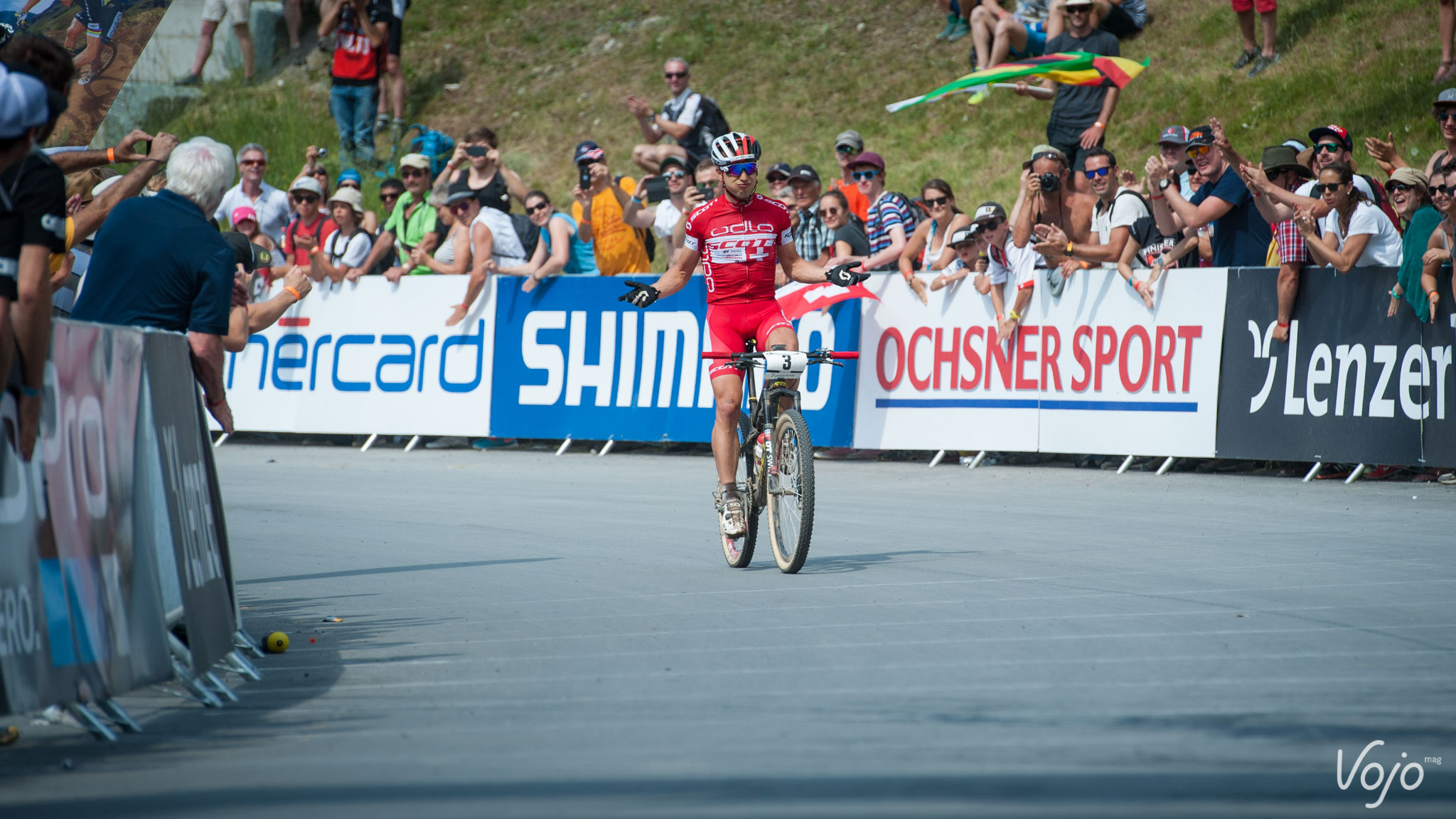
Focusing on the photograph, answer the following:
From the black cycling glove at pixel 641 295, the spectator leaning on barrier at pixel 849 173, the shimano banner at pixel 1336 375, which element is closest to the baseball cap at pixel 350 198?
the spectator leaning on barrier at pixel 849 173

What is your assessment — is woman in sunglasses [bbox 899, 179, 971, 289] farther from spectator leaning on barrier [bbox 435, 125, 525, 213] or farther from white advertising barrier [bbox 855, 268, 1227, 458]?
spectator leaning on barrier [bbox 435, 125, 525, 213]

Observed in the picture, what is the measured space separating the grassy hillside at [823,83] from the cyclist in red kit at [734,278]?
1123cm

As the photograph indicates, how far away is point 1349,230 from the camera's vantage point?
12.6 metres

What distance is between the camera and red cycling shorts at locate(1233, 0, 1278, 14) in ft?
69.1

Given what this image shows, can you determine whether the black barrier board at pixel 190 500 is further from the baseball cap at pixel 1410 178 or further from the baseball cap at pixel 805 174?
the baseball cap at pixel 805 174

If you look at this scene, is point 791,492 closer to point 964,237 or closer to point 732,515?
point 732,515

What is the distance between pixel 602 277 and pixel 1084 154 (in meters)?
4.85

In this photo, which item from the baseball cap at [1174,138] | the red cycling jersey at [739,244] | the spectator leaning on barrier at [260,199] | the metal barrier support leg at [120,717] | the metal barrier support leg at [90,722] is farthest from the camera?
the spectator leaning on barrier at [260,199]

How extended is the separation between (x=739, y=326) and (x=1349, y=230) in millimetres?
5992

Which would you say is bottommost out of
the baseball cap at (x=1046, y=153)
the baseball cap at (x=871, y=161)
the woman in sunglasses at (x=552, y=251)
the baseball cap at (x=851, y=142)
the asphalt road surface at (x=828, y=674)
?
the asphalt road surface at (x=828, y=674)

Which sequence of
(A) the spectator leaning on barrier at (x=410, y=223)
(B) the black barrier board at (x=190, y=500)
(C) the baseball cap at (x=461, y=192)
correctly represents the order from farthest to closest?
(A) the spectator leaning on barrier at (x=410, y=223) → (C) the baseball cap at (x=461, y=192) → (B) the black barrier board at (x=190, y=500)

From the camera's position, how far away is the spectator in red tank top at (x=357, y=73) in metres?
24.1

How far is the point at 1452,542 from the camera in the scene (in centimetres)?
906

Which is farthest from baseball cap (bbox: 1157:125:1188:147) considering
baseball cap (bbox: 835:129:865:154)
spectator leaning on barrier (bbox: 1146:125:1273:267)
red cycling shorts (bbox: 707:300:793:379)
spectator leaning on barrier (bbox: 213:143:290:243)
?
spectator leaning on barrier (bbox: 213:143:290:243)
